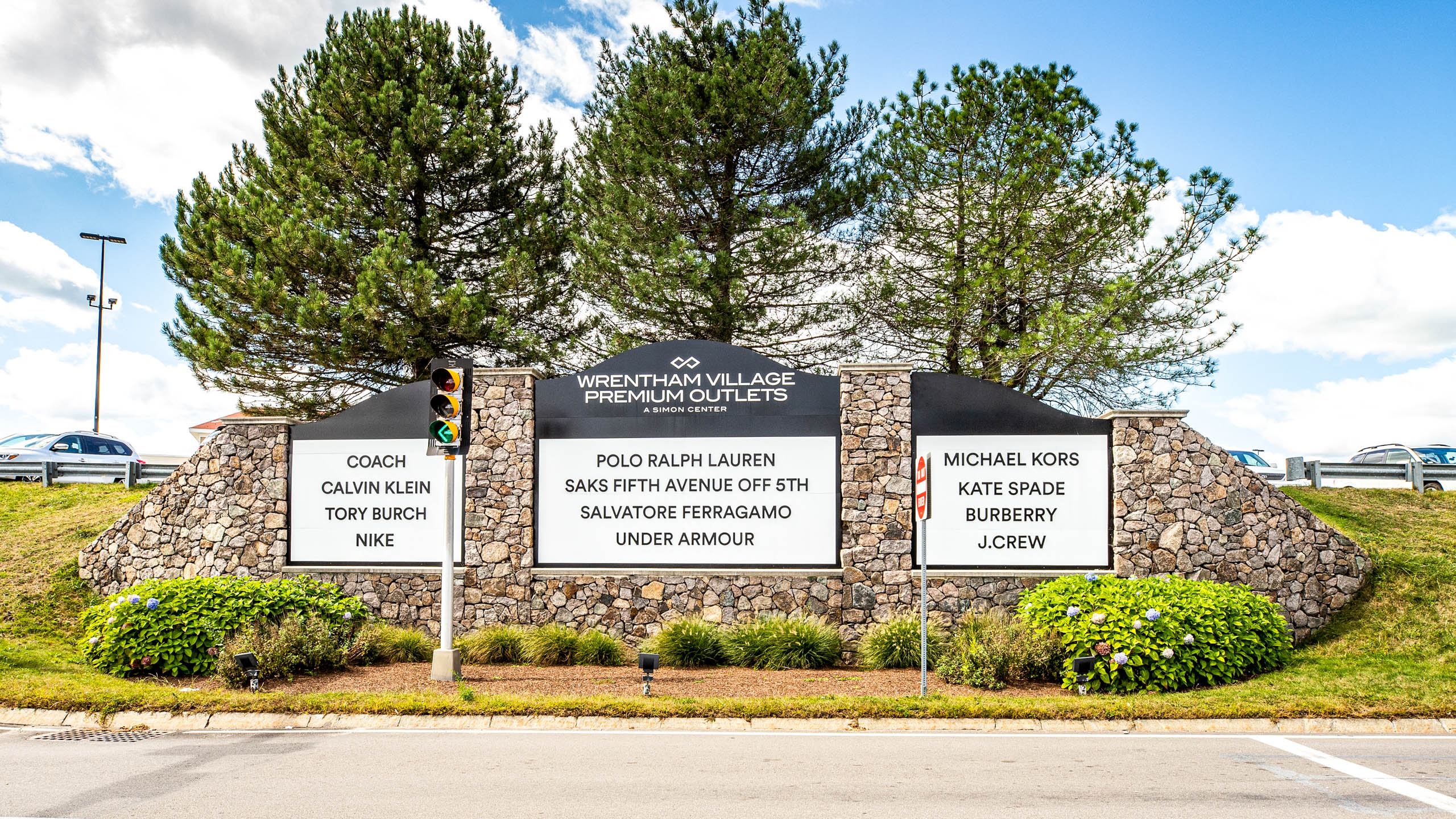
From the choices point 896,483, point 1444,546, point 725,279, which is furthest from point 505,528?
point 1444,546

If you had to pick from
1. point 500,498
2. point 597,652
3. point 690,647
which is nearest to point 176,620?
point 500,498

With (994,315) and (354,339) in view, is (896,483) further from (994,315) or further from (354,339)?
(354,339)

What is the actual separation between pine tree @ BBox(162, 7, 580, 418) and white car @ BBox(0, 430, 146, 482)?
8474 millimetres

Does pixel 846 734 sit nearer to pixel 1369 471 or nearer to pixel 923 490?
pixel 923 490

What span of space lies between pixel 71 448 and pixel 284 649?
71.9 ft

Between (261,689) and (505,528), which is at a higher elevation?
(505,528)

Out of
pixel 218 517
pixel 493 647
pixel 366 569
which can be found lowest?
pixel 493 647

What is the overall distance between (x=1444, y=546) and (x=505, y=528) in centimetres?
1617

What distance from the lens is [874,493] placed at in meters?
13.0

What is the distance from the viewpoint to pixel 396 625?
13641 millimetres

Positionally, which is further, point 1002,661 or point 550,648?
point 550,648

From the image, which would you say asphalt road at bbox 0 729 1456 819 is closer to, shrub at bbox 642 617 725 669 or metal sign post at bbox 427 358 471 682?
metal sign post at bbox 427 358 471 682

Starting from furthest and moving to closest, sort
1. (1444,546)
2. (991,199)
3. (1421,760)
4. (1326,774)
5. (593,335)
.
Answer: (593,335)
(991,199)
(1444,546)
(1421,760)
(1326,774)

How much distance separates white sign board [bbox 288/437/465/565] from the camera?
13.8m
